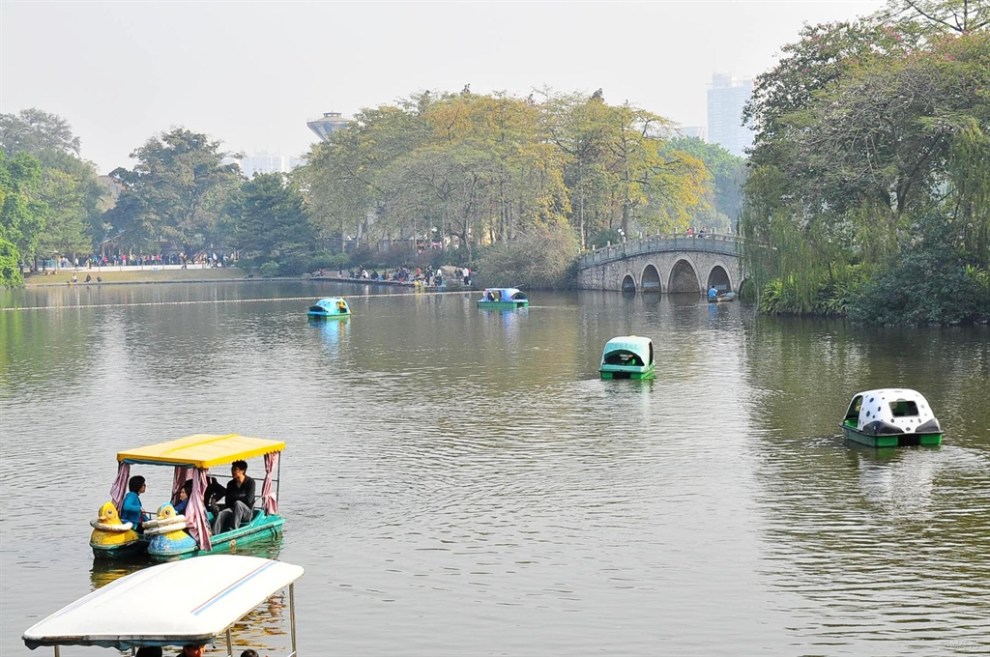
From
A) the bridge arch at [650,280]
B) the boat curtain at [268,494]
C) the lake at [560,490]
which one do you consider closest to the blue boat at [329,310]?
the lake at [560,490]

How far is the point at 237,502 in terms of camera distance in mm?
26094

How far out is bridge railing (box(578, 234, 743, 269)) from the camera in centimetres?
9200

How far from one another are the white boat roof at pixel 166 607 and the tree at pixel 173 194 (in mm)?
169047

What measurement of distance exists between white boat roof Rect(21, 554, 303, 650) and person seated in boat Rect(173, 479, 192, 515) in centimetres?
822

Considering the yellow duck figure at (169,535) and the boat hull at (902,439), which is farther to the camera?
the boat hull at (902,439)

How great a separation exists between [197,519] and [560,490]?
370 inches

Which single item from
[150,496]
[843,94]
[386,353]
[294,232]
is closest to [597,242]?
[294,232]

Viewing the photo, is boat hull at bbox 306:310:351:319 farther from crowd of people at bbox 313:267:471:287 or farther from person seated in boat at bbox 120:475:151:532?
person seated in boat at bbox 120:475:151:532

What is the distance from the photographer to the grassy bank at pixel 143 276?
15512 cm

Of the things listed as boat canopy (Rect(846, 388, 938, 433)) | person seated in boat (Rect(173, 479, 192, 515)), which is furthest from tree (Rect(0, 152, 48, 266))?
person seated in boat (Rect(173, 479, 192, 515))

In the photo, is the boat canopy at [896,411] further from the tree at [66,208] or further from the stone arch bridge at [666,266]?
the tree at [66,208]

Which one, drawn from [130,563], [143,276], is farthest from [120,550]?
[143,276]

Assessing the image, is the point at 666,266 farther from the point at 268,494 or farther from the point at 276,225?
the point at 268,494

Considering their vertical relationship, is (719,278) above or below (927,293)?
above
